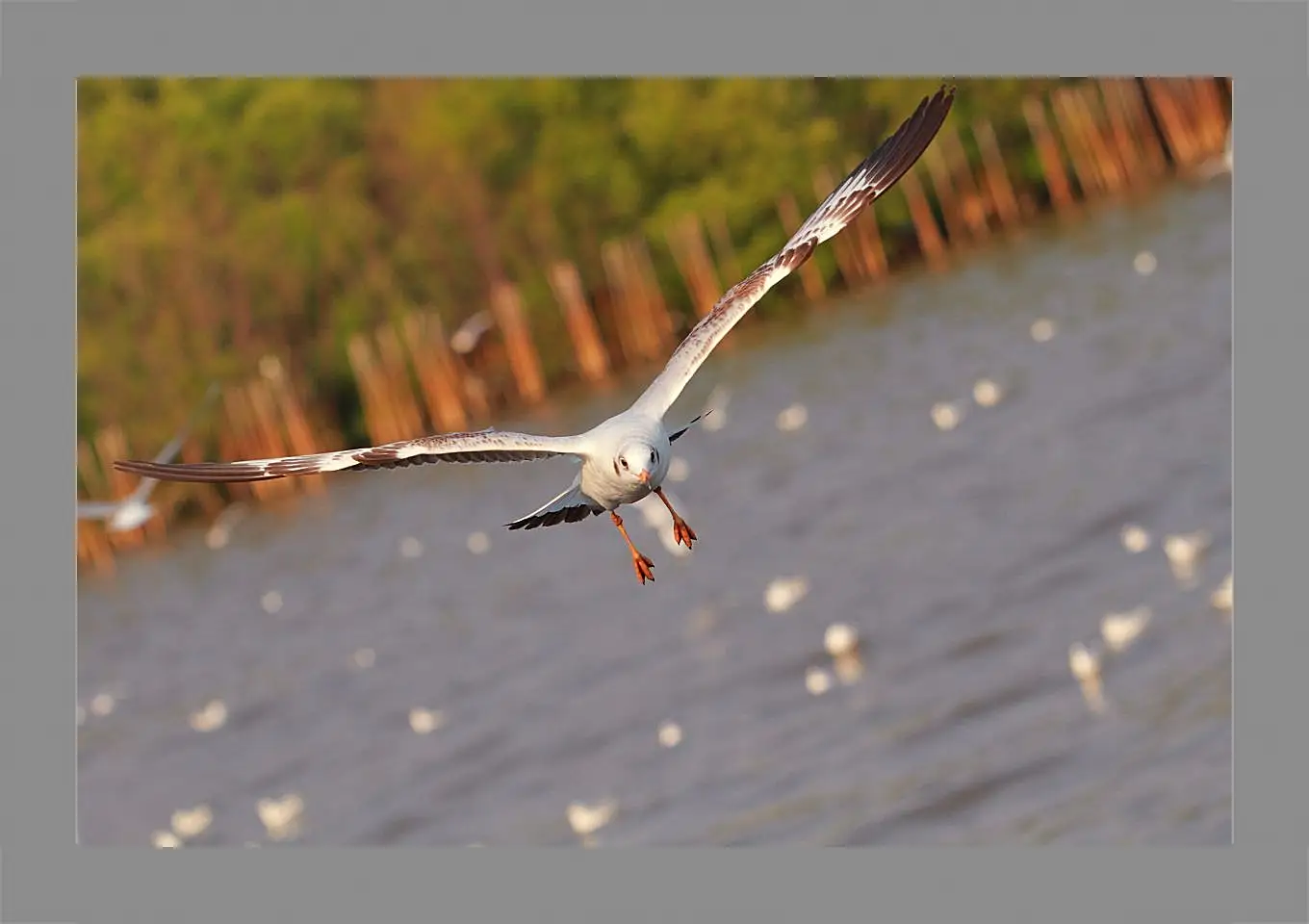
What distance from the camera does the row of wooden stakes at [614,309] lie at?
10656 millimetres

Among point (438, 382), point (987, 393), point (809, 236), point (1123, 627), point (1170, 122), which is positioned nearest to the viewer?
point (809, 236)

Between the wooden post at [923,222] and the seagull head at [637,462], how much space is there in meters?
5.83

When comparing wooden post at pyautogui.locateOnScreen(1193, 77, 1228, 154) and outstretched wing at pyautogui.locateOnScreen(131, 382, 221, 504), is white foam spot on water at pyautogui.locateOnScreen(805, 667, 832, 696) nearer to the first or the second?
wooden post at pyautogui.locateOnScreen(1193, 77, 1228, 154)

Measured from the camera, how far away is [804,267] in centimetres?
1255

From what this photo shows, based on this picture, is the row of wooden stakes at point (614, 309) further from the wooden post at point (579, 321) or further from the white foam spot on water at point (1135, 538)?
the white foam spot on water at point (1135, 538)

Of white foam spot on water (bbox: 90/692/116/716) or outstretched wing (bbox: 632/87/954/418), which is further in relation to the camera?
white foam spot on water (bbox: 90/692/116/716)

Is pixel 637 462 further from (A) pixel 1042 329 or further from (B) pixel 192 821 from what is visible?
(A) pixel 1042 329

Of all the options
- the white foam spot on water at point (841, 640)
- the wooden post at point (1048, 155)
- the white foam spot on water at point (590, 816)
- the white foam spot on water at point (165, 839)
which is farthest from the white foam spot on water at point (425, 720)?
the wooden post at point (1048, 155)

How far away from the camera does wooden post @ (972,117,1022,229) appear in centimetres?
1070

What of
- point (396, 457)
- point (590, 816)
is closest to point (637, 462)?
point (396, 457)

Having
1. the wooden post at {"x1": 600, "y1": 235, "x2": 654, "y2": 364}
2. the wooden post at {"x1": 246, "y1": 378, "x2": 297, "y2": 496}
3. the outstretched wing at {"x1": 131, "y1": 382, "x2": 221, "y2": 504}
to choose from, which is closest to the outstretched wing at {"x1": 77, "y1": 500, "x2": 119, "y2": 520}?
the outstretched wing at {"x1": 131, "y1": 382, "x2": 221, "y2": 504}

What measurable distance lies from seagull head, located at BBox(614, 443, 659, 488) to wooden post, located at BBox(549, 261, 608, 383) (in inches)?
191

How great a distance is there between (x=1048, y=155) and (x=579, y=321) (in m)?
2.40

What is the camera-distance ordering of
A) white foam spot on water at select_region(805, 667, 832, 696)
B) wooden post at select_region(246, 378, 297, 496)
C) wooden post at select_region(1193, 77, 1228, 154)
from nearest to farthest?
wooden post at select_region(1193, 77, 1228, 154)
white foam spot on water at select_region(805, 667, 832, 696)
wooden post at select_region(246, 378, 297, 496)
